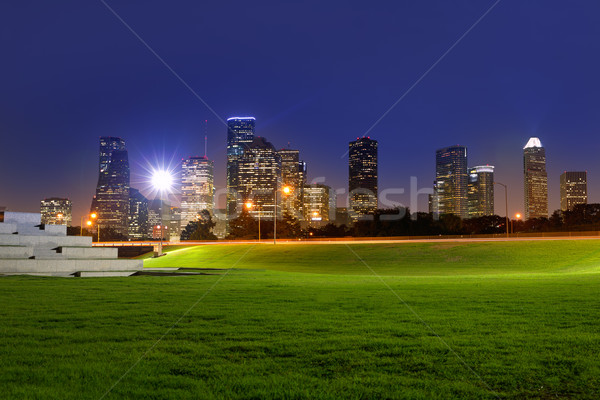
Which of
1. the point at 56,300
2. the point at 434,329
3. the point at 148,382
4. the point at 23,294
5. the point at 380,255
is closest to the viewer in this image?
the point at 148,382

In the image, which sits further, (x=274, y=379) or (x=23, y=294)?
(x=23, y=294)

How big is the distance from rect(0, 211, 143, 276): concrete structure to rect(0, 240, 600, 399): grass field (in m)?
10.8

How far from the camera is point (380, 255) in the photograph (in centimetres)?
5106

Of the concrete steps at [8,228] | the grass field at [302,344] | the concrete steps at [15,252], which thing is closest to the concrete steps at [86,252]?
the concrete steps at [15,252]

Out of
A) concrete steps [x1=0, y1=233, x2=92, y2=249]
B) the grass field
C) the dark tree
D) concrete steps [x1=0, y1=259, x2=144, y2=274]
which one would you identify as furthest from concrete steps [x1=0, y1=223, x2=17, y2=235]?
the dark tree

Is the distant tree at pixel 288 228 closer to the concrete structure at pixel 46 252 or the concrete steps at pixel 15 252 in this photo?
the concrete structure at pixel 46 252

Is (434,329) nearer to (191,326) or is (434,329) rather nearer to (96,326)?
(191,326)

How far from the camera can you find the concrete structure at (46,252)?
24531 millimetres

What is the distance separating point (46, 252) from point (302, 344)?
80.0 feet

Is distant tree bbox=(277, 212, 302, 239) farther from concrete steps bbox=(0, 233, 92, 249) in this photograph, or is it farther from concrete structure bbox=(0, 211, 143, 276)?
concrete structure bbox=(0, 211, 143, 276)

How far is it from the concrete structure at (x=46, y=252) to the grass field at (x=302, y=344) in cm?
1084

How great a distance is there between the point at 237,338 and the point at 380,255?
44339 mm

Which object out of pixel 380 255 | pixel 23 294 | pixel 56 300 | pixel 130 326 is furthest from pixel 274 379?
pixel 380 255

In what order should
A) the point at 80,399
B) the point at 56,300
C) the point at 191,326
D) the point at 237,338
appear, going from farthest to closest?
1. the point at 56,300
2. the point at 191,326
3. the point at 237,338
4. the point at 80,399
